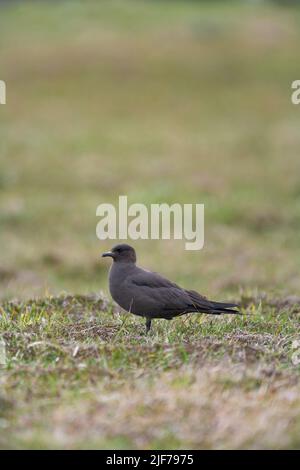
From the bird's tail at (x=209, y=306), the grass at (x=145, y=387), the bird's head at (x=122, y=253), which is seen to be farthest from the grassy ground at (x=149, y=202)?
the bird's head at (x=122, y=253)

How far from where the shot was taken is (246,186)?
2027cm

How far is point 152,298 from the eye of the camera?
7168 millimetres

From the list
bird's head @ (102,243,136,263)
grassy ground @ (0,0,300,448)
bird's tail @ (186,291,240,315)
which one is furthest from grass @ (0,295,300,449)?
bird's head @ (102,243,136,263)

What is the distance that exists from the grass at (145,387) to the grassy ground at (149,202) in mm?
13

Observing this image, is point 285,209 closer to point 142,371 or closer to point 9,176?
point 9,176

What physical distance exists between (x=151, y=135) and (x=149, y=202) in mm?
7708

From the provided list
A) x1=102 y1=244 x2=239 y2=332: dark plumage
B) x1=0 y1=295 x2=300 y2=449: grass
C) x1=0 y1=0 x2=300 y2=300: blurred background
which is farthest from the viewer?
x1=0 y1=0 x2=300 y2=300: blurred background

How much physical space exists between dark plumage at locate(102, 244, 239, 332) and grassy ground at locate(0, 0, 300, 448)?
0.54 feet

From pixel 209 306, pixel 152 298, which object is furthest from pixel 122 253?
pixel 209 306

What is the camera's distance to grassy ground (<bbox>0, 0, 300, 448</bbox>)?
5156mm

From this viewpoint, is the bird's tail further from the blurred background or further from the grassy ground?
the blurred background

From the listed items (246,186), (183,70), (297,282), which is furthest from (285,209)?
(183,70)
